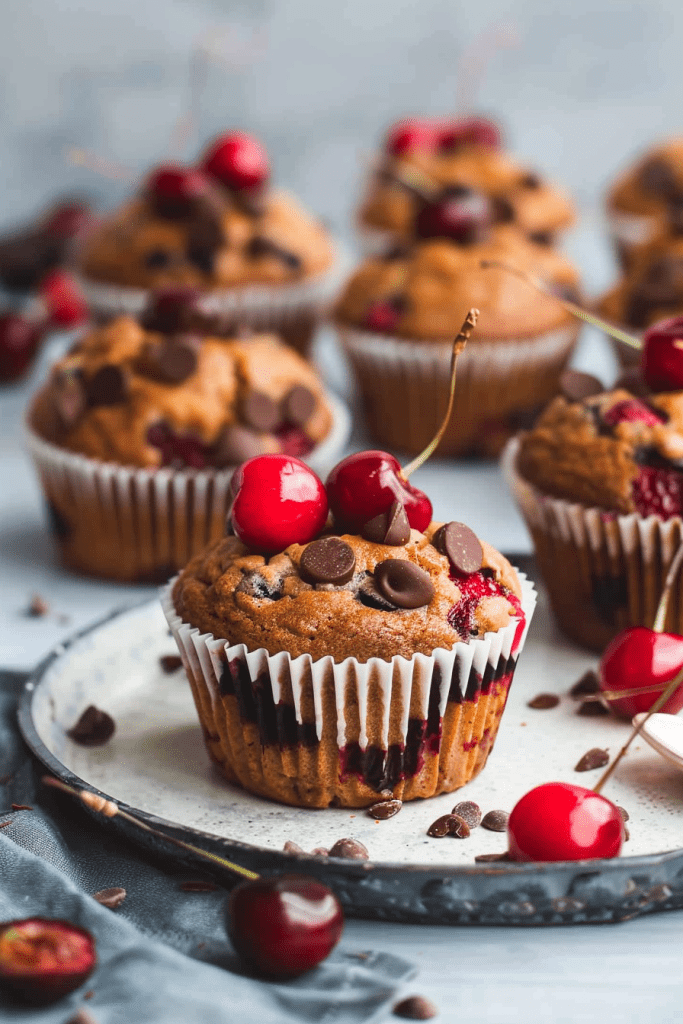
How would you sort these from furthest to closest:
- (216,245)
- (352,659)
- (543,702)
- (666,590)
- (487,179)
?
(487,179) < (216,245) < (543,702) < (666,590) < (352,659)

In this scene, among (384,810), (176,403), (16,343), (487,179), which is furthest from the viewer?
(487,179)

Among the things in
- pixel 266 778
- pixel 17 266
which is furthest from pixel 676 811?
pixel 17 266

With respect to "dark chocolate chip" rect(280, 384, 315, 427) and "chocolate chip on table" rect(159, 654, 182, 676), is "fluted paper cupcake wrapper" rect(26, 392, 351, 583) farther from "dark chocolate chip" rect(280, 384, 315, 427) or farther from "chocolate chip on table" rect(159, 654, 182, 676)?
"chocolate chip on table" rect(159, 654, 182, 676)

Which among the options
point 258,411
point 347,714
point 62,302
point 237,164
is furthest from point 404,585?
point 62,302

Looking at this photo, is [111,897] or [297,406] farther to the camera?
[297,406]

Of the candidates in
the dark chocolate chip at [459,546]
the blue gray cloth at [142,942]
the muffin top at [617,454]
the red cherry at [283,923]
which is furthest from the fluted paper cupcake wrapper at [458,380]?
the red cherry at [283,923]

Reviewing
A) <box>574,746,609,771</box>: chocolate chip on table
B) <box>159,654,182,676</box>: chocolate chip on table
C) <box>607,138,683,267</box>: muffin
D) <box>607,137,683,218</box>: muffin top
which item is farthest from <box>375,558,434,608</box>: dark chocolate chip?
<box>607,137,683,218</box>: muffin top

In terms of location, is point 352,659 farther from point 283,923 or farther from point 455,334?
point 455,334
